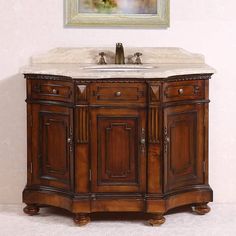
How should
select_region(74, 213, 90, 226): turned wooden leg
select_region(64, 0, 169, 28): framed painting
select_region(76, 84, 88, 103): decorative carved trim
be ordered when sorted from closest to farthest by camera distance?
select_region(76, 84, 88, 103): decorative carved trim < select_region(74, 213, 90, 226): turned wooden leg < select_region(64, 0, 169, 28): framed painting

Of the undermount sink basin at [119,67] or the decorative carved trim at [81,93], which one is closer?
the decorative carved trim at [81,93]

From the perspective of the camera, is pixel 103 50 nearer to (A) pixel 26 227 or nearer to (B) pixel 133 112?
(B) pixel 133 112

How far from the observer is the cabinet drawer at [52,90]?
14.9 feet

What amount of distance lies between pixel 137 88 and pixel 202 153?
648mm

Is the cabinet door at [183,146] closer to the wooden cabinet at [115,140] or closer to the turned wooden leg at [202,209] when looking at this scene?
the wooden cabinet at [115,140]

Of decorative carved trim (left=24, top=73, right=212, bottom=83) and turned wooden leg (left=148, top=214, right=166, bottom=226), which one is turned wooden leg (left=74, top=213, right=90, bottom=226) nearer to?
turned wooden leg (left=148, top=214, right=166, bottom=226)

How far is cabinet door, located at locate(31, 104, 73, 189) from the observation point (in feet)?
15.1

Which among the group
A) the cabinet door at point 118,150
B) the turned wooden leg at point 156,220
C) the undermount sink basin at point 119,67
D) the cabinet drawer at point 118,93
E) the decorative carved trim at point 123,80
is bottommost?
the turned wooden leg at point 156,220

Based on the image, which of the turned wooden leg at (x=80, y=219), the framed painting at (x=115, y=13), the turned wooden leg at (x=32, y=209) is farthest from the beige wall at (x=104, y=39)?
the turned wooden leg at (x=80, y=219)

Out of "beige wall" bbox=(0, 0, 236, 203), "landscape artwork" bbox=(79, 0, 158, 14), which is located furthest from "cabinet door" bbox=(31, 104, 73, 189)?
"landscape artwork" bbox=(79, 0, 158, 14)

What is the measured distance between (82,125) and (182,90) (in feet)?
2.14

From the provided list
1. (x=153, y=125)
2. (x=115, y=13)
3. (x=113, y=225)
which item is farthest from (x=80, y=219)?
(x=115, y=13)

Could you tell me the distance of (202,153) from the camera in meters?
4.78

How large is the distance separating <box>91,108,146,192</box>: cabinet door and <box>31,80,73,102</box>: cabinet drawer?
0.64 ft
